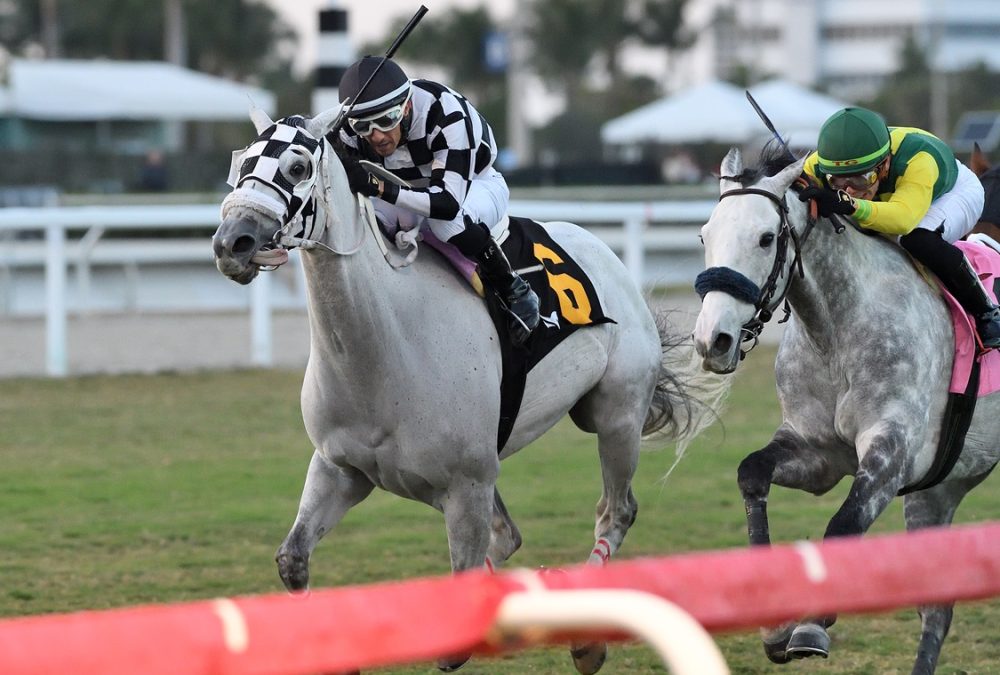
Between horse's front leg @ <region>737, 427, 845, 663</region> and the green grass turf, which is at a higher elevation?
horse's front leg @ <region>737, 427, 845, 663</region>

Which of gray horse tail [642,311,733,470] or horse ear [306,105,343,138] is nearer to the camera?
horse ear [306,105,343,138]

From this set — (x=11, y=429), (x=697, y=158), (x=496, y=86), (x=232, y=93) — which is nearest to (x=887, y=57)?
(x=496, y=86)

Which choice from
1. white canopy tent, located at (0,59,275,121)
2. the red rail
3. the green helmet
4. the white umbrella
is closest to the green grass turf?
the green helmet

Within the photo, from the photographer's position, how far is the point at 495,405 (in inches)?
191

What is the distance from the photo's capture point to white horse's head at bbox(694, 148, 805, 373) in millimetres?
4227

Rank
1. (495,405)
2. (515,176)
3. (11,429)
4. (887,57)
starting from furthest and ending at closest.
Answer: (887,57) < (515,176) < (11,429) < (495,405)

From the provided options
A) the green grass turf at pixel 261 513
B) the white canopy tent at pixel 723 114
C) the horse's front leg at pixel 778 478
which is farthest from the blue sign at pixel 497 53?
the horse's front leg at pixel 778 478

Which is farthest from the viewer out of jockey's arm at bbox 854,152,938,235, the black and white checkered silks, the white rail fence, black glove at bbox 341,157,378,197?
the white rail fence

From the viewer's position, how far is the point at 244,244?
412 cm

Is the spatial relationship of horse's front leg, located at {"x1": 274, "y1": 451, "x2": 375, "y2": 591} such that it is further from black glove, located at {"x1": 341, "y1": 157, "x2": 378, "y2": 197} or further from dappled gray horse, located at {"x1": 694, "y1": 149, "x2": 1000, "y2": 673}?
dappled gray horse, located at {"x1": 694, "y1": 149, "x2": 1000, "y2": 673}

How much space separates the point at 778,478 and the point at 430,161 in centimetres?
146

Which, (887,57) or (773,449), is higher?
(773,449)

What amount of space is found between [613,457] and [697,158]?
38.0m

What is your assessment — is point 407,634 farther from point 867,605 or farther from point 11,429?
point 11,429
